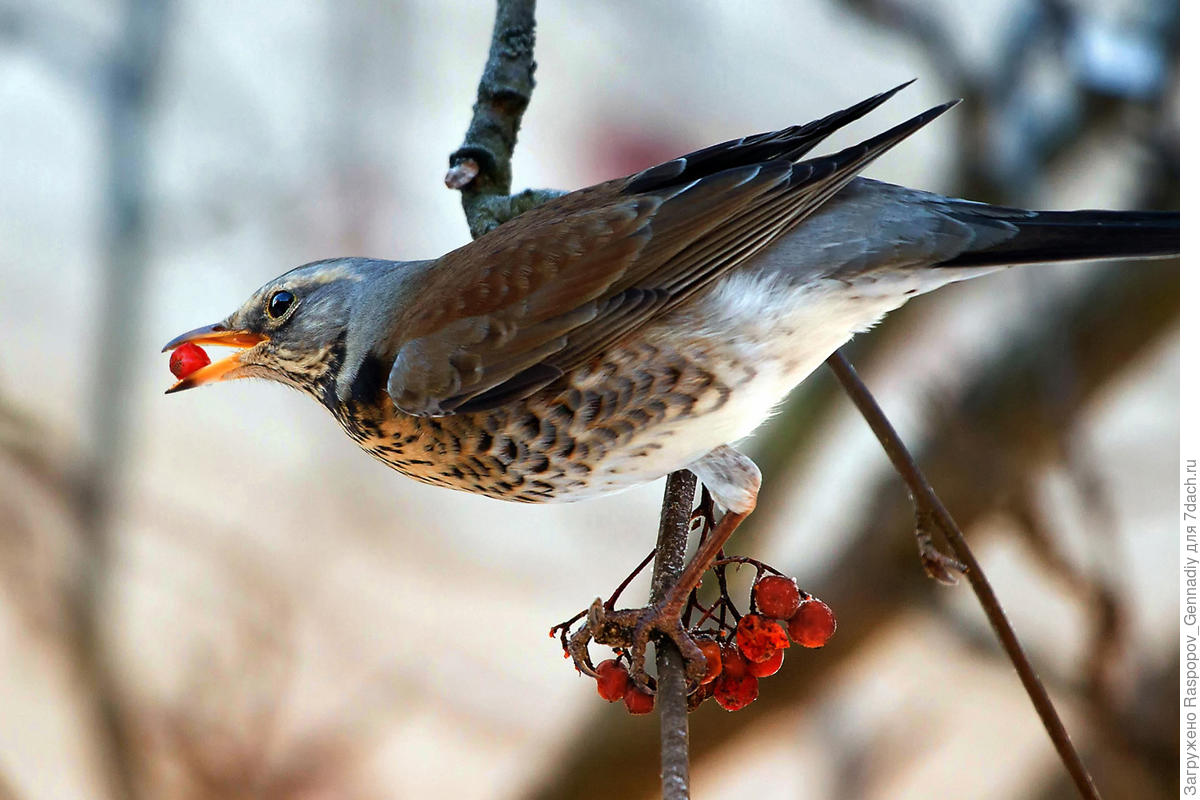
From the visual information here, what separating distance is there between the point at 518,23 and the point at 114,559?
90.4 inches

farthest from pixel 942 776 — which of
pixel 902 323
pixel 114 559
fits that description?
pixel 114 559

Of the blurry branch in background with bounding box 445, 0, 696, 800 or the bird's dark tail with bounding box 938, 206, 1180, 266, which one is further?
the blurry branch in background with bounding box 445, 0, 696, 800

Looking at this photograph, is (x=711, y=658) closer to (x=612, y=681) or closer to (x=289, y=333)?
(x=612, y=681)

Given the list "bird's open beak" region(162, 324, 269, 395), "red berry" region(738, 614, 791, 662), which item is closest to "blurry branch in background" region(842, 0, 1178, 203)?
"red berry" region(738, 614, 791, 662)

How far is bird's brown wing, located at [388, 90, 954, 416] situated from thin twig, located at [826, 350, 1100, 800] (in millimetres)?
306

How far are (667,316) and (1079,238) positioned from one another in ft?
2.28

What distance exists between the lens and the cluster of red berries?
2.00 metres

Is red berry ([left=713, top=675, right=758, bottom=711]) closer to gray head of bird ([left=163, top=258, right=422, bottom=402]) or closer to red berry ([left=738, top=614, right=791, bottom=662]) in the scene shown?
red berry ([left=738, top=614, right=791, bottom=662])

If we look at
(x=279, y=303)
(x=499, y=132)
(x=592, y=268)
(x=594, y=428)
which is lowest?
(x=594, y=428)

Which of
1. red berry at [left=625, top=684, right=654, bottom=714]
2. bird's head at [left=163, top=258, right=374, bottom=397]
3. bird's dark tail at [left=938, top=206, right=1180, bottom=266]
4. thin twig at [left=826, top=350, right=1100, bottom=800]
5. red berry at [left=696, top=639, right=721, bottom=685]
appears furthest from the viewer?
bird's head at [left=163, top=258, right=374, bottom=397]

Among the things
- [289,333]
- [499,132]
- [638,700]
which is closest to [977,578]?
[638,700]

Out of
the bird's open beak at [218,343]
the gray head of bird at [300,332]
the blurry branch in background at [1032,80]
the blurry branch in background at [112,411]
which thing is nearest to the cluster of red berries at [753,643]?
the gray head of bird at [300,332]

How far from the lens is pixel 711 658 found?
1.91 metres

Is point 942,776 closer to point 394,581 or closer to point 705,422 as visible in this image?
point 394,581
